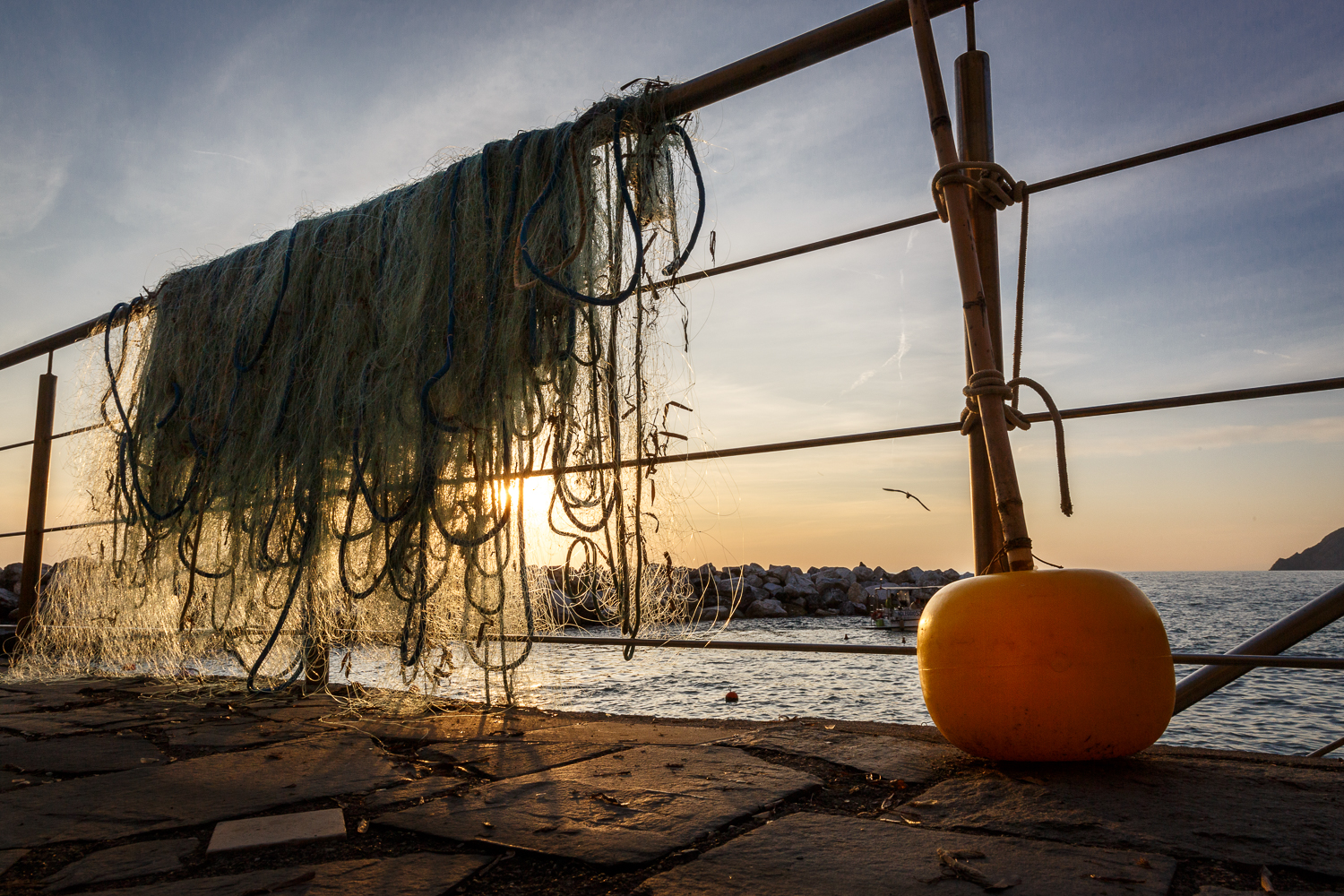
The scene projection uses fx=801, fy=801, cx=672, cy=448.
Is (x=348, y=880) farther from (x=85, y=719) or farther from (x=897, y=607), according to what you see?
(x=897, y=607)

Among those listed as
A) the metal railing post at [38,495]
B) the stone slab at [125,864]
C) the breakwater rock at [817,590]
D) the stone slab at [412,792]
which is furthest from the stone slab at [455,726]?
the breakwater rock at [817,590]

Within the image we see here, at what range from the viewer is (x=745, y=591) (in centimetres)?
2639

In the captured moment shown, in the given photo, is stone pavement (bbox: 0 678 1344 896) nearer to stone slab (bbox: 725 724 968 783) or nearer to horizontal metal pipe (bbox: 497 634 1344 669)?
stone slab (bbox: 725 724 968 783)

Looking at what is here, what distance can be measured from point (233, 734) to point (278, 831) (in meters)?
0.71

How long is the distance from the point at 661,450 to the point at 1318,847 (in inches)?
41.3

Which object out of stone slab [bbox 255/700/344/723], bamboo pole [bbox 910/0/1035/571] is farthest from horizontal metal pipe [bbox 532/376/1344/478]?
stone slab [bbox 255/700/344/723]

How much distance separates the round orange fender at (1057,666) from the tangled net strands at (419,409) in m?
0.63

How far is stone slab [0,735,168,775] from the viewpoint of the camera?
1.20 meters

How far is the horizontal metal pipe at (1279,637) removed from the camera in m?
1.24

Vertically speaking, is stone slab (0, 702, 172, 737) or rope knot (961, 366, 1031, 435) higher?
rope knot (961, 366, 1031, 435)

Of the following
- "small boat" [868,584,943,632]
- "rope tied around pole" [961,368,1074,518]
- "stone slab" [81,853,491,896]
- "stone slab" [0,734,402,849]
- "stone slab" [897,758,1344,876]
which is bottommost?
"small boat" [868,584,943,632]

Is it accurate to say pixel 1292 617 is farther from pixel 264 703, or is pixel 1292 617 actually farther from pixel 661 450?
pixel 264 703

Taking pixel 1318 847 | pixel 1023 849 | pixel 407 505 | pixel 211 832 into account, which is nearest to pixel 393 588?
pixel 407 505

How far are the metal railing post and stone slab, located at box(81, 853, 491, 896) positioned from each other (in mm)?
2635
